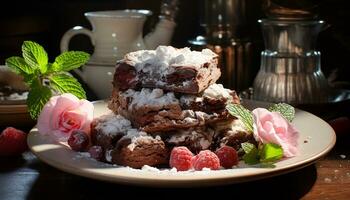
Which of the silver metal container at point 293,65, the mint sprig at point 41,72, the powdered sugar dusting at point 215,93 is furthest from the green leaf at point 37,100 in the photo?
the silver metal container at point 293,65

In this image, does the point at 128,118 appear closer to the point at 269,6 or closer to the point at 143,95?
the point at 143,95

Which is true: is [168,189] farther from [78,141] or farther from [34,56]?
[34,56]

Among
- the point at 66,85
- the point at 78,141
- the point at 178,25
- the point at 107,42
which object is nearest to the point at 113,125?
the point at 78,141

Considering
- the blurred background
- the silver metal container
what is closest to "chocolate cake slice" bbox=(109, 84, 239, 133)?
the silver metal container

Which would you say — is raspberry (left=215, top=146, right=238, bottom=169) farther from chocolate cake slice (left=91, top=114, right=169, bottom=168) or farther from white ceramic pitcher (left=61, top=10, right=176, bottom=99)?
white ceramic pitcher (left=61, top=10, right=176, bottom=99)

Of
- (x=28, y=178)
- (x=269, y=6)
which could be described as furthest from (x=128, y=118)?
(x=269, y=6)

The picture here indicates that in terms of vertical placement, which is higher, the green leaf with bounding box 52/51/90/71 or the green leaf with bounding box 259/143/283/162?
the green leaf with bounding box 52/51/90/71
